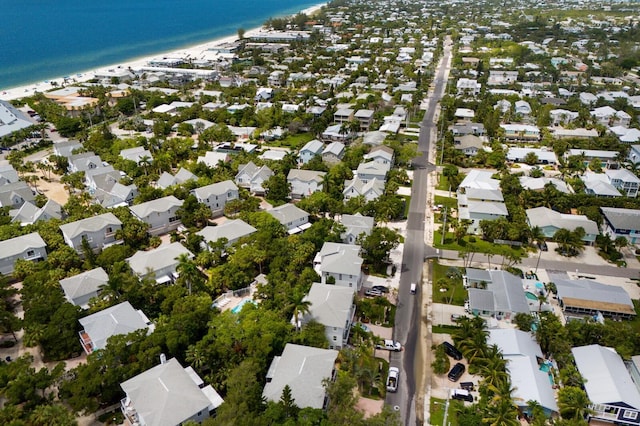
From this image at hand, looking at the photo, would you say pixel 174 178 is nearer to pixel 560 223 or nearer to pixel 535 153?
pixel 560 223

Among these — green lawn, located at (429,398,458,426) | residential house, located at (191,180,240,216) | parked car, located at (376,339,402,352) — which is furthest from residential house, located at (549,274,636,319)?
residential house, located at (191,180,240,216)

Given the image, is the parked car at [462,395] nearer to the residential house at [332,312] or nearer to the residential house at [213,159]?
the residential house at [332,312]

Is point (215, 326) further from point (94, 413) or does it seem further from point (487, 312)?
point (487, 312)

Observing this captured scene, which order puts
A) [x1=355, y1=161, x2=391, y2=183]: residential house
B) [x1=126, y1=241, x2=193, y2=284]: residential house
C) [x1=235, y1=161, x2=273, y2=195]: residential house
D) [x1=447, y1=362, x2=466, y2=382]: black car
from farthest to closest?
1. [x1=355, y1=161, x2=391, y2=183]: residential house
2. [x1=235, y1=161, x2=273, y2=195]: residential house
3. [x1=126, y1=241, x2=193, y2=284]: residential house
4. [x1=447, y1=362, x2=466, y2=382]: black car

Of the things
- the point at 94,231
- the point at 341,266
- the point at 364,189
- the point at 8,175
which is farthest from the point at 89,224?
the point at 364,189

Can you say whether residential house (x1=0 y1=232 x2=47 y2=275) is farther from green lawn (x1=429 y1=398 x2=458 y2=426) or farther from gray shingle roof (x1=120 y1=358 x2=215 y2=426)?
green lawn (x1=429 y1=398 x2=458 y2=426)
